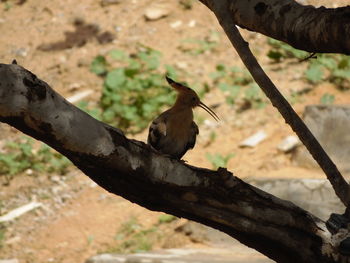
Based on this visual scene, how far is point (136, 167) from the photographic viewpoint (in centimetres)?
338

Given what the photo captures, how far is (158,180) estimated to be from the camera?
3.44m

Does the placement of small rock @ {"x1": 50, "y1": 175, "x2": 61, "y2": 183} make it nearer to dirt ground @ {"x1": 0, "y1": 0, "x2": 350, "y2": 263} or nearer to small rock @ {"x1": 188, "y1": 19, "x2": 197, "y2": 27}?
dirt ground @ {"x1": 0, "y1": 0, "x2": 350, "y2": 263}

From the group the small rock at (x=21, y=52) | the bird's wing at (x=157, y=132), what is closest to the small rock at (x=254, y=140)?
the bird's wing at (x=157, y=132)

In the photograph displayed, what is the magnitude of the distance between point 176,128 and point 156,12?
5585mm

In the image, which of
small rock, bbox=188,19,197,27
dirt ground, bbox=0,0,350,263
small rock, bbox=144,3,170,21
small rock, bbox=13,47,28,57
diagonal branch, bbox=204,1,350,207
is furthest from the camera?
small rock, bbox=144,3,170,21

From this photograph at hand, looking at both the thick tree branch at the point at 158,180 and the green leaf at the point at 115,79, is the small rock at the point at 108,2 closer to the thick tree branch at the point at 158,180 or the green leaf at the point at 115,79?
the green leaf at the point at 115,79

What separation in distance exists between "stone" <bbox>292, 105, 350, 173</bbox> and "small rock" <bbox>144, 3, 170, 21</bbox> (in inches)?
133

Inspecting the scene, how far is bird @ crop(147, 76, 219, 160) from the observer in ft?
17.4

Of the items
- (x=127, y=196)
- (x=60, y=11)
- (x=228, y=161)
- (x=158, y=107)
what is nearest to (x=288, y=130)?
(x=228, y=161)

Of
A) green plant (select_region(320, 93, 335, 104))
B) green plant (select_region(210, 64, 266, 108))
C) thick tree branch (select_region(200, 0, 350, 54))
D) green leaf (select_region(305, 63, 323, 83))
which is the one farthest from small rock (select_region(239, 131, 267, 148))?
thick tree branch (select_region(200, 0, 350, 54))

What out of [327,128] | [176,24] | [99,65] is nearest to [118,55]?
[99,65]

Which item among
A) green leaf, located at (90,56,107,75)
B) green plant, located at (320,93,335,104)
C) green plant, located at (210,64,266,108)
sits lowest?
green leaf, located at (90,56,107,75)

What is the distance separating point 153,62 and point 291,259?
6.05m

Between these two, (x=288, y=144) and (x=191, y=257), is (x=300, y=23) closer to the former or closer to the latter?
(x=191, y=257)
